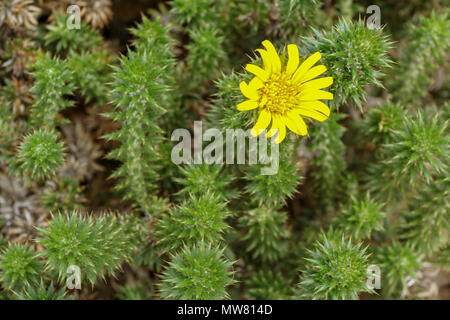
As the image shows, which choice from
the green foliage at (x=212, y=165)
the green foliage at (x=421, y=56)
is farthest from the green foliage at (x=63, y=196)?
the green foliage at (x=421, y=56)

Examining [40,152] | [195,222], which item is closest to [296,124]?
[195,222]

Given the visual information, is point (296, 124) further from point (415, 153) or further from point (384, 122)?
point (384, 122)

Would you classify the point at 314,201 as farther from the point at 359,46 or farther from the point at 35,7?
the point at 35,7

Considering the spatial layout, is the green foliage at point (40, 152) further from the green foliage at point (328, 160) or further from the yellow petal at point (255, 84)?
the green foliage at point (328, 160)

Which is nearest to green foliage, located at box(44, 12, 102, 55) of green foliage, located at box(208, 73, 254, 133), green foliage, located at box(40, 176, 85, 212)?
green foliage, located at box(40, 176, 85, 212)
